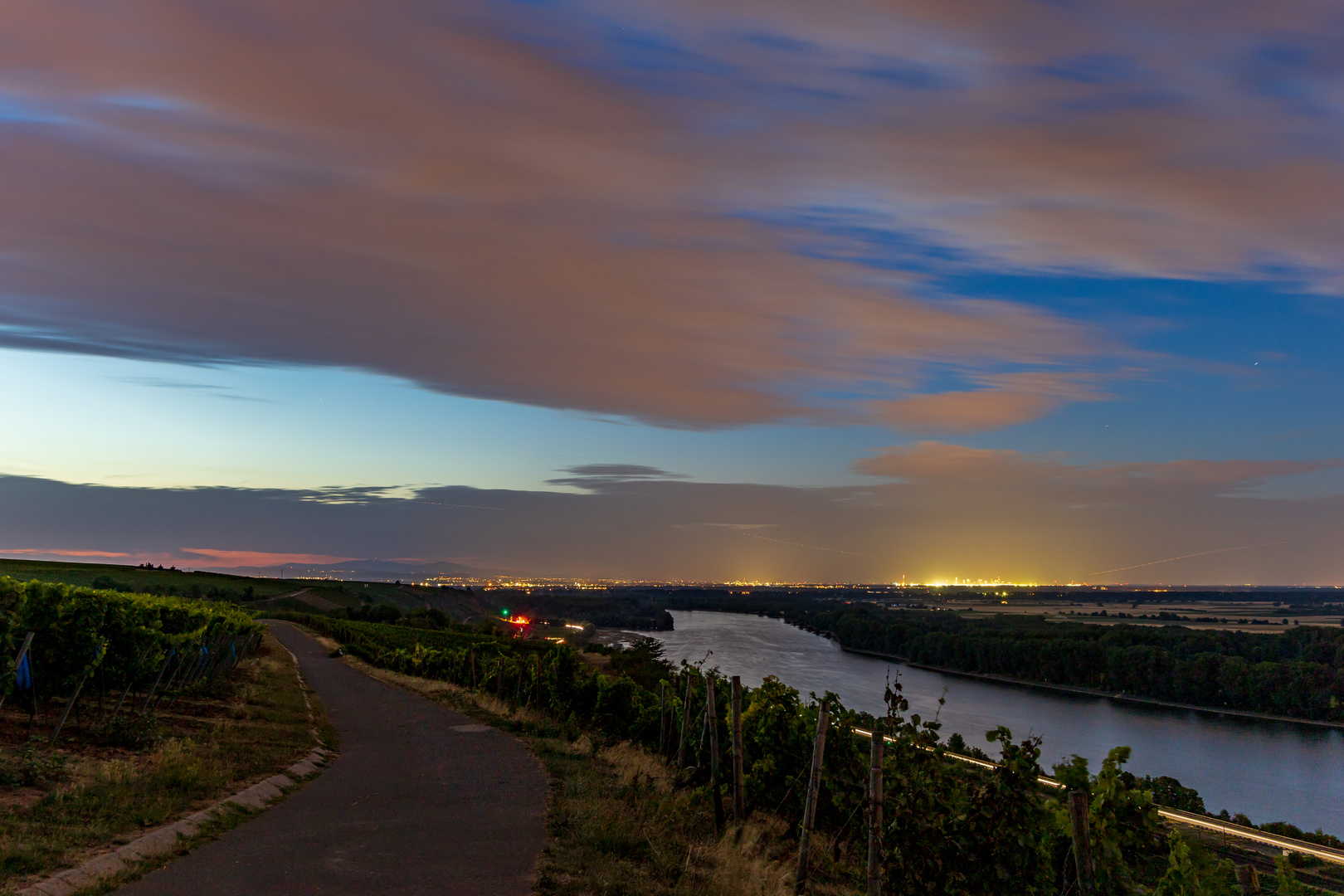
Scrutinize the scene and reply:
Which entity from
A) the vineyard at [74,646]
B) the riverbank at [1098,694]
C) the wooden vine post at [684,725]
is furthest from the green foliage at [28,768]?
the riverbank at [1098,694]

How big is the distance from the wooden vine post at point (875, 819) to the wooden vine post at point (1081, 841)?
5.96 feet

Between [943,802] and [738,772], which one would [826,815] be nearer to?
[738,772]

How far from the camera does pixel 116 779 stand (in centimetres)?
1135

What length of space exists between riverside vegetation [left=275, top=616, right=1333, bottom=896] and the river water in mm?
51790

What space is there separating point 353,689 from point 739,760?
26961 millimetres

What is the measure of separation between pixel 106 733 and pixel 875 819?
1370 cm

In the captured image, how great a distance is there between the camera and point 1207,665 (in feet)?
425

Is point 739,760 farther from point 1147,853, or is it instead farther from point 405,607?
point 405,607

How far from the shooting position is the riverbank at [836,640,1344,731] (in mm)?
120250

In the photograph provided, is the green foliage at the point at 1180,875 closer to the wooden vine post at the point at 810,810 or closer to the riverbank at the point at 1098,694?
the wooden vine post at the point at 810,810

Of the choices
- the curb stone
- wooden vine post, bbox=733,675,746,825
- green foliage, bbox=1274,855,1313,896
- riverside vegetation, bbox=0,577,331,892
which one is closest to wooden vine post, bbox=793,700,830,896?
wooden vine post, bbox=733,675,746,825

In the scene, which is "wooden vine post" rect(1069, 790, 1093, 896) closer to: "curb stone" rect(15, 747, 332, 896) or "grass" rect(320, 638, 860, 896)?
"grass" rect(320, 638, 860, 896)

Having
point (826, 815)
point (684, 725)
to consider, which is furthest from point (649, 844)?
point (684, 725)

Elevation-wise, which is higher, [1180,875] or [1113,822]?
[1113,822]
